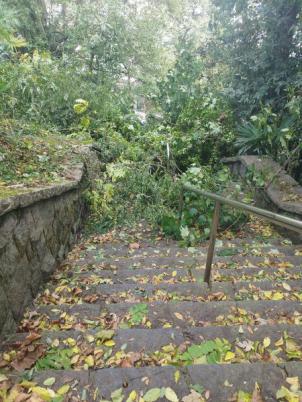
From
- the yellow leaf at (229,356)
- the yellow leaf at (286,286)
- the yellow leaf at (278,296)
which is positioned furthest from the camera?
the yellow leaf at (286,286)

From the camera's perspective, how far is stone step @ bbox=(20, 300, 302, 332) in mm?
2125

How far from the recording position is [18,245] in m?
→ 2.28

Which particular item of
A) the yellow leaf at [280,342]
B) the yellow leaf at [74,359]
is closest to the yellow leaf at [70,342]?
the yellow leaf at [74,359]

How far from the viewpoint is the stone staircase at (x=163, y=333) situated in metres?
1.47

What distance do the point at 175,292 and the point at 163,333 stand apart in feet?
2.25

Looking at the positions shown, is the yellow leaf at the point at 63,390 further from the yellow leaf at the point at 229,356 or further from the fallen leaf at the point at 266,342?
the fallen leaf at the point at 266,342

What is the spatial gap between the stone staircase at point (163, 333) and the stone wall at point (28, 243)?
0.40 ft

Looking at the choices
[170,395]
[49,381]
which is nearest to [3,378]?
[49,381]

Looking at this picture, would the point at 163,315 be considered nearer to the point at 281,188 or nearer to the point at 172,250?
the point at 172,250

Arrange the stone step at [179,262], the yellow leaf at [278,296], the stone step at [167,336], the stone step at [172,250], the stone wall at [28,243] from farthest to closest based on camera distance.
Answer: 1. the stone step at [172,250]
2. the stone step at [179,262]
3. the yellow leaf at [278,296]
4. the stone wall at [28,243]
5. the stone step at [167,336]

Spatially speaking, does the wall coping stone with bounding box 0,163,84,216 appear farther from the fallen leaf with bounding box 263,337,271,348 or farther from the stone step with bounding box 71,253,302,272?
the fallen leaf with bounding box 263,337,271,348

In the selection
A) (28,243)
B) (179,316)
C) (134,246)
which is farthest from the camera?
(134,246)

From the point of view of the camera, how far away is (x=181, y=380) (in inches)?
58.5

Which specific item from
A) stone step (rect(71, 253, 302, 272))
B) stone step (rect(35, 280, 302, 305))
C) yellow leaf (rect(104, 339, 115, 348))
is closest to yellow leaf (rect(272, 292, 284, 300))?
stone step (rect(35, 280, 302, 305))
